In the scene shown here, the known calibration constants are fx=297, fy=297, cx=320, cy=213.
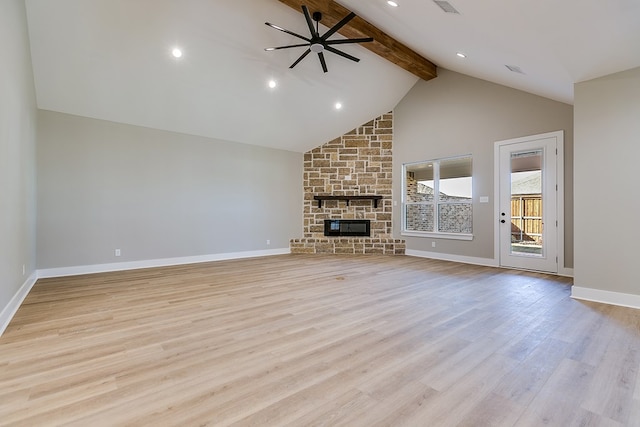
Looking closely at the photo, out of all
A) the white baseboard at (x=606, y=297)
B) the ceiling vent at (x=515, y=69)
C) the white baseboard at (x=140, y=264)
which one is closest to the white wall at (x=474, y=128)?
the ceiling vent at (x=515, y=69)

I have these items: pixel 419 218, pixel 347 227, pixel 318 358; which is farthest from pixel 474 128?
pixel 318 358

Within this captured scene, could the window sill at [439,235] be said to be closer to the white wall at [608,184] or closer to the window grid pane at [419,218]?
the window grid pane at [419,218]

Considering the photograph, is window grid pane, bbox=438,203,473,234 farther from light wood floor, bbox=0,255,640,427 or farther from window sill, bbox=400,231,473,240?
light wood floor, bbox=0,255,640,427

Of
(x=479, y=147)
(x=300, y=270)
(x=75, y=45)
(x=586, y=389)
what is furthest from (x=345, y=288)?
(x=75, y=45)

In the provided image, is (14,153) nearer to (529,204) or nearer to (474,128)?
(474,128)

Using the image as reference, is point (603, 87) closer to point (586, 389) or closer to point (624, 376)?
point (624, 376)

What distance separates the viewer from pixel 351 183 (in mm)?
7535

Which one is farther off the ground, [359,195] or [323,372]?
[359,195]

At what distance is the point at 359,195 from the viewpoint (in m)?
7.41

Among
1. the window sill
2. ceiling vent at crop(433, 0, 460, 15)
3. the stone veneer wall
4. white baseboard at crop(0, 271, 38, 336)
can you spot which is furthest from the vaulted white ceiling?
the window sill

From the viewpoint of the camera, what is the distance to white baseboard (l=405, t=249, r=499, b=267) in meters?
5.63

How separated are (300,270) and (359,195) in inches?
117

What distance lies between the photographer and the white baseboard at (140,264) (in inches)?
181

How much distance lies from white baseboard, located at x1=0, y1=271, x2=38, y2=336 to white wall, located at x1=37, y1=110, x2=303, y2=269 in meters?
0.77
